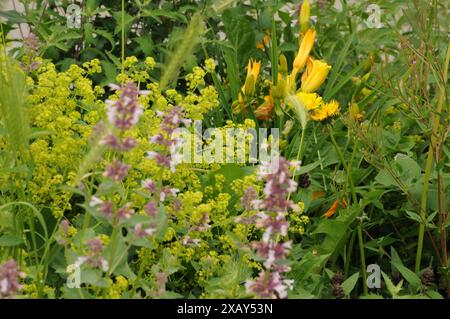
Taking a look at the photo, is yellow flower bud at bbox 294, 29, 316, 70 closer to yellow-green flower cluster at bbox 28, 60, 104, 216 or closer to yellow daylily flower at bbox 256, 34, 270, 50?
yellow daylily flower at bbox 256, 34, 270, 50

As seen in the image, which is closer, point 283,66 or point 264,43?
point 283,66

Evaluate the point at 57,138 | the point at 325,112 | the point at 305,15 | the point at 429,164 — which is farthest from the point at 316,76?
the point at 57,138

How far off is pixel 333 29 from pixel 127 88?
213 centimetres

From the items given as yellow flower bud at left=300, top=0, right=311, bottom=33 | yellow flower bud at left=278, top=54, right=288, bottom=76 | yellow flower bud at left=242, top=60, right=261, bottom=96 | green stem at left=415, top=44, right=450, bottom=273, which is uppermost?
yellow flower bud at left=300, top=0, right=311, bottom=33

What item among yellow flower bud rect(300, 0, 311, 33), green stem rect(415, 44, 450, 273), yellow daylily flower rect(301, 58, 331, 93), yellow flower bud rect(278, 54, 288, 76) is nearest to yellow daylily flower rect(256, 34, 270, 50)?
yellow flower bud rect(300, 0, 311, 33)

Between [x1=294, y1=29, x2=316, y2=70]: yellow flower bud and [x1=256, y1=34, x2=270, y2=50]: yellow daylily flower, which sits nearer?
[x1=294, y1=29, x2=316, y2=70]: yellow flower bud

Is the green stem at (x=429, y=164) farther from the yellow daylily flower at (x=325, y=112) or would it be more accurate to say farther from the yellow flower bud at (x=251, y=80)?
the yellow flower bud at (x=251, y=80)

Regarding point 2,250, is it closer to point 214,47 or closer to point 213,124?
point 213,124

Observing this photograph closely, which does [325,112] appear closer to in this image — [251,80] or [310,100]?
[310,100]

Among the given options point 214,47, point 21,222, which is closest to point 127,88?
point 21,222

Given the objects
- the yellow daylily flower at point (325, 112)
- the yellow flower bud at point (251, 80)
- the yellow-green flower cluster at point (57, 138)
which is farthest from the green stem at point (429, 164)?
the yellow-green flower cluster at point (57, 138)

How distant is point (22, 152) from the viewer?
2492 millimetres

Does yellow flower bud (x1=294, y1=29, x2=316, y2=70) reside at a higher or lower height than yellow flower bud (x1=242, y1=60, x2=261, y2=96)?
higher

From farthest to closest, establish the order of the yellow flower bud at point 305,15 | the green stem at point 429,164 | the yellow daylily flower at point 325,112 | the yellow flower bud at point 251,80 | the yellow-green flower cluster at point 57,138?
the yellow flower bud at point 305,15, the yellow flower bud at point 251,80, the yellow daylily flower at point 325,112, the green stem at point 429,164, the yellow-green flower cluster at point 57,138
